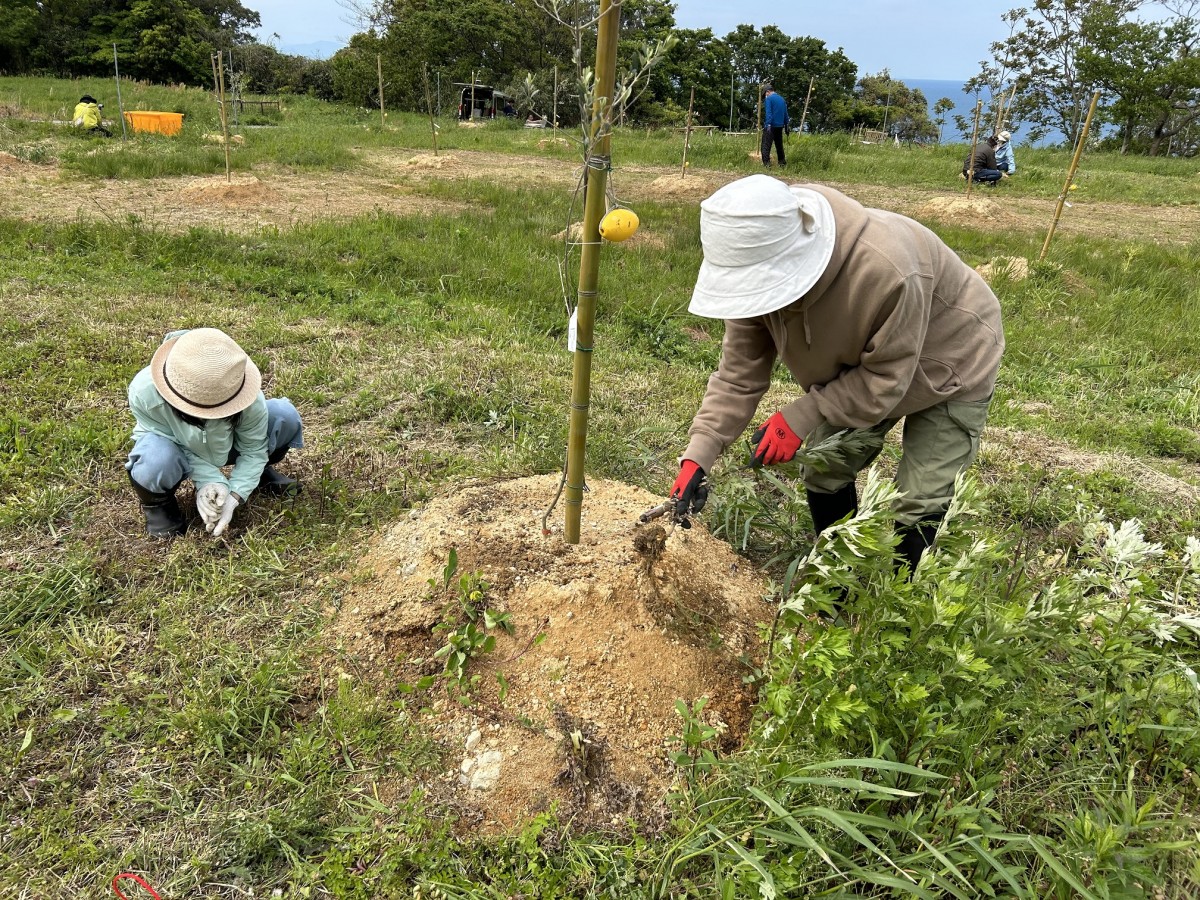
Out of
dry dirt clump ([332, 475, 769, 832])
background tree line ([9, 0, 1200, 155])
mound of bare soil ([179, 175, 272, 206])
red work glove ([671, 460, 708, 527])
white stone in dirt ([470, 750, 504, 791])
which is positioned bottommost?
white stone in dirt ([470, 750, 504, 791])

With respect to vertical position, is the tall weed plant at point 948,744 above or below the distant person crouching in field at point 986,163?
below

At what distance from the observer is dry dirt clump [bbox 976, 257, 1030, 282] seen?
6539 millimetres

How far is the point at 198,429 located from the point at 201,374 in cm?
26

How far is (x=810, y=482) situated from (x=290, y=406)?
1883mm

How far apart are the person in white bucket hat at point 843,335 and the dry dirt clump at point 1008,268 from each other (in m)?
5.20

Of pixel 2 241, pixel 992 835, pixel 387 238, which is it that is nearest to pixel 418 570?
pixel 992 835

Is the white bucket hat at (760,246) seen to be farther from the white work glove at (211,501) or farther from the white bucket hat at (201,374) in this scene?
the white work glove at (211,501)

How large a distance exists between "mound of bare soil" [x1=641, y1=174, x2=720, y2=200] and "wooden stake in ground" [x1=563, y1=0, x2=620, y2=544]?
8.19 m

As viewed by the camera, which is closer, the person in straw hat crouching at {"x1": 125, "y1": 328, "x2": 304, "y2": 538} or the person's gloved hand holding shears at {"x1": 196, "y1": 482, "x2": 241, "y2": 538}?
the person in straw hat crouching at {"x1": 125, "y1": 328, "x2": 304, "y2": 538}

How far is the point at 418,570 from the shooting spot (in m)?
2.30

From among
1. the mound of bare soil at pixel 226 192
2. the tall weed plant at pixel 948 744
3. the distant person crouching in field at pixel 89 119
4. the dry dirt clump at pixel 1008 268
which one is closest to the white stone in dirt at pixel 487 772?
the tall weed plant at pixel 948 744

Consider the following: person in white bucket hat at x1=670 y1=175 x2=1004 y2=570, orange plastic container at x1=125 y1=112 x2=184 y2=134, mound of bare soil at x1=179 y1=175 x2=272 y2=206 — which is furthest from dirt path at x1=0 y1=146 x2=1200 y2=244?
person in white bucket hat at x1=670 y1=175 x2=1004 y2=570

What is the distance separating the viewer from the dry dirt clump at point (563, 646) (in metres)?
1.79

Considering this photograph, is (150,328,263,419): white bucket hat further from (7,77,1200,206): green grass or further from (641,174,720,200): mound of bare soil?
(641,174,720,200): mound of bare soil
